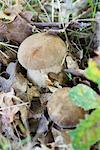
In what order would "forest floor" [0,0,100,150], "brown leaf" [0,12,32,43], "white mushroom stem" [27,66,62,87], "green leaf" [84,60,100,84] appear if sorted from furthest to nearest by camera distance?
"brown leaf" [0,12,32,43] < "white mushroom stem" [27,66,62,87] < "forest floor" [0,0,100,150] < "green leaf" [84,60,100,84]

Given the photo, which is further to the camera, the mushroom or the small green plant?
the mushroom

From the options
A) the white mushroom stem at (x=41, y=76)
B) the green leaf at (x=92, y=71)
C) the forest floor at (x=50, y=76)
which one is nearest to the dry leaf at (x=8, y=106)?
the forest floor at (x=50, y=76)

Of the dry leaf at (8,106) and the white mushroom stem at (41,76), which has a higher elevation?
the white mushroom stem at (41,76)

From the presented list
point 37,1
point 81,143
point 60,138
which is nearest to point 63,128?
point 60,138

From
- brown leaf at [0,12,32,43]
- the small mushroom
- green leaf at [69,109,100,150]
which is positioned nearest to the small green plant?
green leaf at [69,109,100,150]

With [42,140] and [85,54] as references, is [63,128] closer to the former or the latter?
[42,140]

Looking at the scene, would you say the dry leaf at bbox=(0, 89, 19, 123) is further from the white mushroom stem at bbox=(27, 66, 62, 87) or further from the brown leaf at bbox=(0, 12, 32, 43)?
the brown leaf at bbox=(0, 12, 32, 43)

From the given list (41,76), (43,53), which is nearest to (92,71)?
(43,53)

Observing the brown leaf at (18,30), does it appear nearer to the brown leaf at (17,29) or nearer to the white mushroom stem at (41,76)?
the brown leaf at (17,29)
